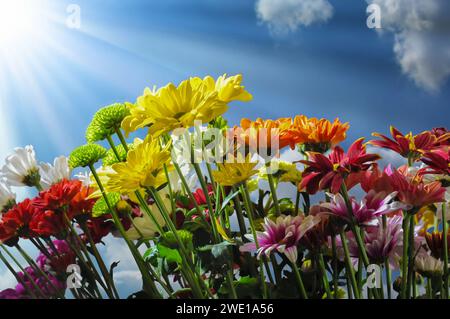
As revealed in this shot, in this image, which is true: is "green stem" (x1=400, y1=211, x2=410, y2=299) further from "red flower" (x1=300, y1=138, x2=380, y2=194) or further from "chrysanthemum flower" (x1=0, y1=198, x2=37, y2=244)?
"chrysanthemum flower" (x1=0, y1=198, x2=37, y2=244)

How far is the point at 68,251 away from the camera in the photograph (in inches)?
28.9

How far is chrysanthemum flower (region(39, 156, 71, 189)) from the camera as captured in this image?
737mm

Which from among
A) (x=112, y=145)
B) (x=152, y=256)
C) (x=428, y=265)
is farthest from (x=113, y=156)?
(x=428, y=265)

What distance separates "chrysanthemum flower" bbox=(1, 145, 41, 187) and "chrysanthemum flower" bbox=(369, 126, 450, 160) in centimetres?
38

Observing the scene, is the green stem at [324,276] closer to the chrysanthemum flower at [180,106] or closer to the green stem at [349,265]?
the green stem at [349,265]

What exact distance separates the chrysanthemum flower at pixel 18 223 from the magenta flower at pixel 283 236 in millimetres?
247

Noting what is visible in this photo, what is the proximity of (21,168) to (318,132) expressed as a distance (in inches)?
13.4

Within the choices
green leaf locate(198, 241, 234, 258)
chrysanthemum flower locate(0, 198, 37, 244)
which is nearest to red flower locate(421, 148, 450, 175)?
green leaf locate(198, 241, 234, 258)

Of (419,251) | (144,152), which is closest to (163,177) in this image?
(144,152)

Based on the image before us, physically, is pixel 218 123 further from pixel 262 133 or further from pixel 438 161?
pixel 438 161
